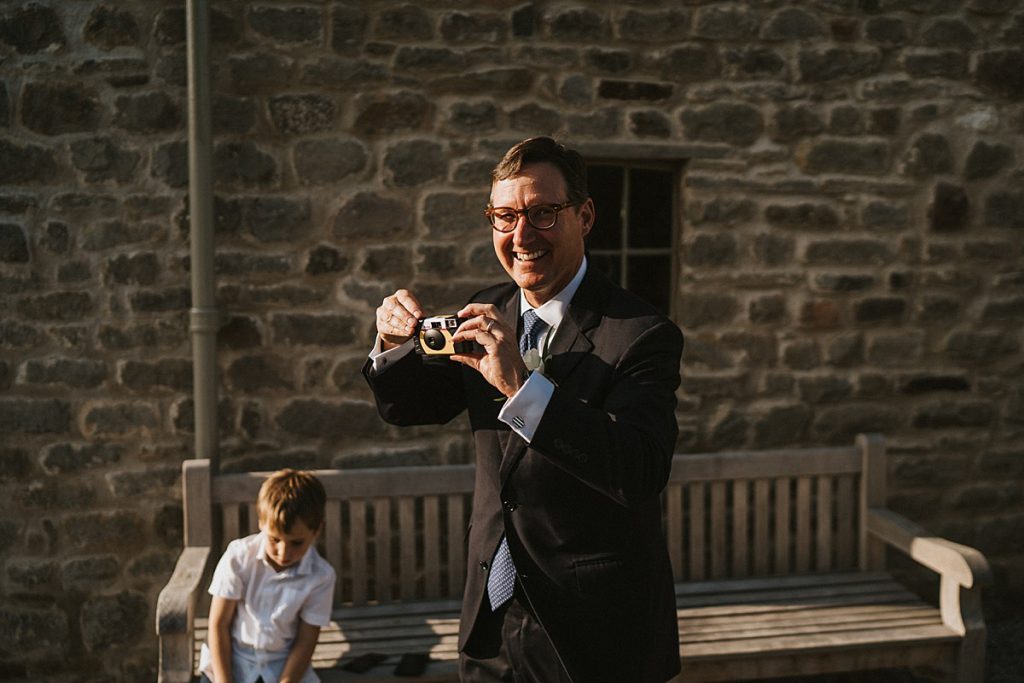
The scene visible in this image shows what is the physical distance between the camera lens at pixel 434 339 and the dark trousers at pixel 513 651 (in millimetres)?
635

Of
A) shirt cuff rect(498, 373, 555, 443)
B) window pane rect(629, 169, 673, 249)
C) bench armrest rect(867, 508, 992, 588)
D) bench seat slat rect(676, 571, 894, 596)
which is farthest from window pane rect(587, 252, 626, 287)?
shirt cuff rect(498, 373, 555, 443)

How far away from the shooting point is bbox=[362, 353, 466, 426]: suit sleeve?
2.57 metres

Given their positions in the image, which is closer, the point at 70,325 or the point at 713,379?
the point at 70,325

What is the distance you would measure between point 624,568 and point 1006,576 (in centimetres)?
372

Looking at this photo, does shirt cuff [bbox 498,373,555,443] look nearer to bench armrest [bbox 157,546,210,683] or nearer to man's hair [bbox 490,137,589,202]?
man's hair [bbox 490,137,589,202]

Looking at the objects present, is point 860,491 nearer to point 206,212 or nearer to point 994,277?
point 994,277

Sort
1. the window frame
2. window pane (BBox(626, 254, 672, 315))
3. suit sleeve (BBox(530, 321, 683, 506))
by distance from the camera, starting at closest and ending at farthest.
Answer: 1. suit sleeve (BBox(530, 321, 683, 506))
2. the window frame
3. window pane (BBox(626, 254, 672, 315))

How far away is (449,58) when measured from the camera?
433cm

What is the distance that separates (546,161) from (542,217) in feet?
0.45

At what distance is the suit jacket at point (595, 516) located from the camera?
2.26 meters

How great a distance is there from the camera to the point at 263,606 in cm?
323

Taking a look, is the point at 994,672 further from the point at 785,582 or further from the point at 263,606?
the point at 263,606

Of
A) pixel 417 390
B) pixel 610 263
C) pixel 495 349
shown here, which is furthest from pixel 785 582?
pixel 495 349

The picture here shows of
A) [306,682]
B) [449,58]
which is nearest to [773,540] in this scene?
[306,682]
